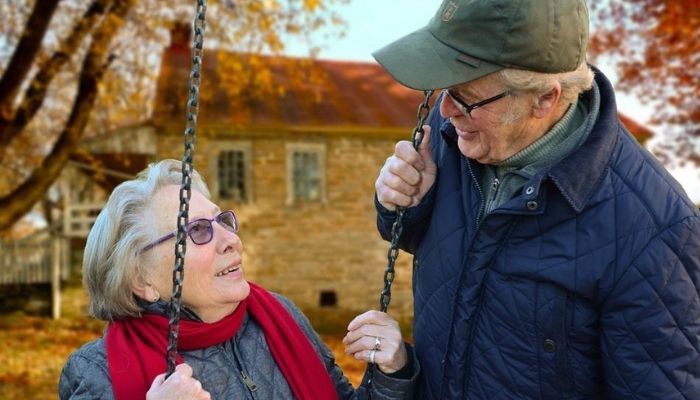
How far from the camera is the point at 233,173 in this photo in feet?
52.1

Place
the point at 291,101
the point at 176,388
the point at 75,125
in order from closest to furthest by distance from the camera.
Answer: the point at 176,388 → the point at 75,125 → the point at 291,101

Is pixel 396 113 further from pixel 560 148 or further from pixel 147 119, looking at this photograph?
pixel 560 148

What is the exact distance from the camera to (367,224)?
16531mm

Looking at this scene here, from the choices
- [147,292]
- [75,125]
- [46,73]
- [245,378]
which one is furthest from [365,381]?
[46,73]

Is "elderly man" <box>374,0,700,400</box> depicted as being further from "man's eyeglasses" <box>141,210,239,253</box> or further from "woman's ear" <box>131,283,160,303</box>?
"woman's ear" <box>131,283,160,303</box>

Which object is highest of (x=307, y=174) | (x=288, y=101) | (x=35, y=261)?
(x=288, y=101)

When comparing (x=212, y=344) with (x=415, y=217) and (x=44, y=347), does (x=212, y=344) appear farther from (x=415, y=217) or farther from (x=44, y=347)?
(x=44, y=347)

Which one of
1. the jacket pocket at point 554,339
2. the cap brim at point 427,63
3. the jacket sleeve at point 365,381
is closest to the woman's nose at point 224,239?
the jacket sleeve at point 365,381

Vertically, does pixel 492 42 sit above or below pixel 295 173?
above

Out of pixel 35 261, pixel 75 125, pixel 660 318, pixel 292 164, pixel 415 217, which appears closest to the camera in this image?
pixel 660 318

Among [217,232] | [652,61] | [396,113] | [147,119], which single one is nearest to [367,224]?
[396,113]

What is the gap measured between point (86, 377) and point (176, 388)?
0.32 metres

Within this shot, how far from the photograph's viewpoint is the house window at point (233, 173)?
Answer: 15766 mm

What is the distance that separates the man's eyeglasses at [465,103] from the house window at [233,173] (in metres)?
14.0
